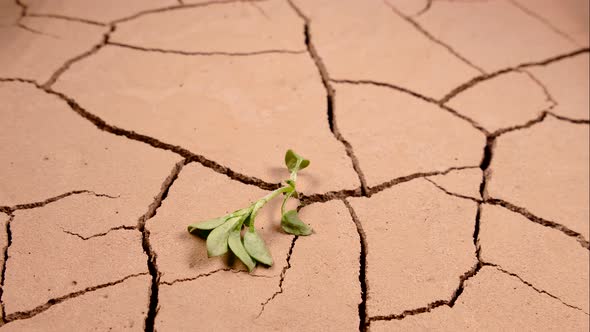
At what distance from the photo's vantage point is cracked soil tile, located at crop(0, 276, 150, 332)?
1294 mm

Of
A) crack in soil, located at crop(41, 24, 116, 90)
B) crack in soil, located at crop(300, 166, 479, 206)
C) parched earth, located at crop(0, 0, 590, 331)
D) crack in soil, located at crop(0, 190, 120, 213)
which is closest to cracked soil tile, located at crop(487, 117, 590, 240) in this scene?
parched earth, located at crop(0, 0, 590, 331)

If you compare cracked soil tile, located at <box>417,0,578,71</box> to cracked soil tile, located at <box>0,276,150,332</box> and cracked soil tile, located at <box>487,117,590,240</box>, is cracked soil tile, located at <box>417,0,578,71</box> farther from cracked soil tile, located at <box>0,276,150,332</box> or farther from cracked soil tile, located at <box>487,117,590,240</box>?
cracked soil tile, located at <box>0,276,150,332</box>

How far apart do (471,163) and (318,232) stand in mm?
746

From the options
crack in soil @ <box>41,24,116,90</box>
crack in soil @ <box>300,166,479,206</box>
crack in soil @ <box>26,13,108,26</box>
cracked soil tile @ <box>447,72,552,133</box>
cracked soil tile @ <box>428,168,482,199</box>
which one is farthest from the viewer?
crack in soil @ <box>26,13,108,26</box>

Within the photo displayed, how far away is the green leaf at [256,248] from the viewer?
4.80 ft

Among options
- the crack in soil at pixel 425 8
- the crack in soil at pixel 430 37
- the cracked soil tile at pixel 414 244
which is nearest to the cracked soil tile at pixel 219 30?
the crack in soil at pixel 430 37

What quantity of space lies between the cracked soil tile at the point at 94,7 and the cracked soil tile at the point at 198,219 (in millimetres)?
1192

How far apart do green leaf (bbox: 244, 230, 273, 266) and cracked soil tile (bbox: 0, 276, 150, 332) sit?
1.03 feet

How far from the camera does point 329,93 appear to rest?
85.2 inches

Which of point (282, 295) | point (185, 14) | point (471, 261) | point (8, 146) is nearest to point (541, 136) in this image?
point (471, 261)

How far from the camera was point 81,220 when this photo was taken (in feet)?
5.07

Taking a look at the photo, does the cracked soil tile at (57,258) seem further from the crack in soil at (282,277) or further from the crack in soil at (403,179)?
the crack in soil at (403,179)

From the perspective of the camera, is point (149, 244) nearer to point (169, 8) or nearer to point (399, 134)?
point (399, 134)

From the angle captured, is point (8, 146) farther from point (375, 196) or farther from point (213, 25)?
point (375, 196)
